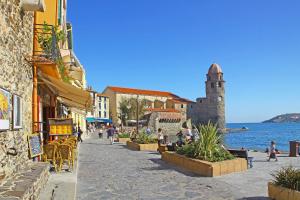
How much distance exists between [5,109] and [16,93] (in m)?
1.03

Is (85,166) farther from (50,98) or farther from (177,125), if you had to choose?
(177,125)

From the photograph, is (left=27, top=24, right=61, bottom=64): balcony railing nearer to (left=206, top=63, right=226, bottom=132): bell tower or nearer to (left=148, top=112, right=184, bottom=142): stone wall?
(left=148, top=112, right=184, bottom=142): stone wall

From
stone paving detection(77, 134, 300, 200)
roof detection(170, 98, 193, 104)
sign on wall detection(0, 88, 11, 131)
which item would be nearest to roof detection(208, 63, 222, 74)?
roof detection(170, 98, 193, 104)

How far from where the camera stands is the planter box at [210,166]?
34.9 ft

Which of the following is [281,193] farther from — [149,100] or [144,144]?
[149,100]

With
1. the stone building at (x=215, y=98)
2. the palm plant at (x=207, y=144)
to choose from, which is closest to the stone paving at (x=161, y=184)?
the palm plant at (x=207, y=144)

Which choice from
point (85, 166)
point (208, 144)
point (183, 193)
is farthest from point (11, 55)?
point (208, 144)

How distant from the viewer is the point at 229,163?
11320 mm

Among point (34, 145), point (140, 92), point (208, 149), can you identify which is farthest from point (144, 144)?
point (140, 92)

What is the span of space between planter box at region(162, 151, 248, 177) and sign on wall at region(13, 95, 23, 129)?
6.05 metres

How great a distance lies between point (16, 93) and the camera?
23.6 ft

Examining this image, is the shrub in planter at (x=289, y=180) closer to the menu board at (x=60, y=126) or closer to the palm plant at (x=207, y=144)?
the palm plant at (x=207, y=144)

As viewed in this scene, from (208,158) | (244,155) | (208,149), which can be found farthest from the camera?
(244,155)

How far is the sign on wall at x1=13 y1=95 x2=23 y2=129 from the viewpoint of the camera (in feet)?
22.5
